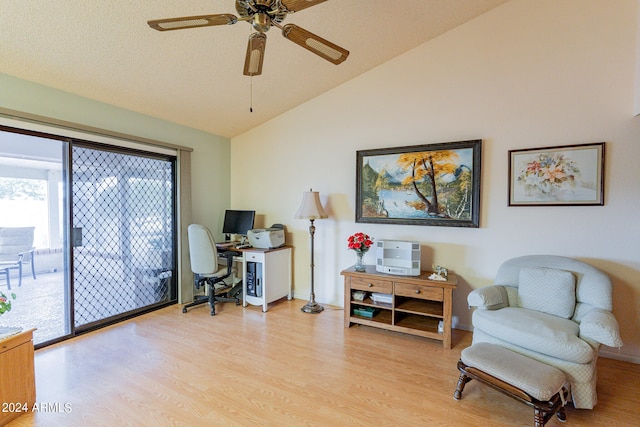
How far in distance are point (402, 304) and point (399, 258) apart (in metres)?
0.49

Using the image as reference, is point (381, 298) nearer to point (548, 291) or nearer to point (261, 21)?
point (548, 291)

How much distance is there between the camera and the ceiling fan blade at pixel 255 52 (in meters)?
1.69

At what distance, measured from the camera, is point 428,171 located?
306 cm

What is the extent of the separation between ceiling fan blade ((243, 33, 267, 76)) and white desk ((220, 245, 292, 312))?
2161 mm

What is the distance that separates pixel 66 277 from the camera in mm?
2789

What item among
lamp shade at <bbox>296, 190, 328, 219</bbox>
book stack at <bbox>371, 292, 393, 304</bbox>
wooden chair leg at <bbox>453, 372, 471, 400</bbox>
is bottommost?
wooden chair leg at <bbox>453, 372, 471, 400</bbox>

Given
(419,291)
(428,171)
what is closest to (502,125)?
(428,171)

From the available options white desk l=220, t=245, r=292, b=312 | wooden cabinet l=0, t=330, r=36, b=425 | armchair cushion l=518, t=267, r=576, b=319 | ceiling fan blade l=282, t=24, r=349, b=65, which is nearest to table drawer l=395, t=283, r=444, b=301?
armchair cushion l=518, t=267, r=576, b=319

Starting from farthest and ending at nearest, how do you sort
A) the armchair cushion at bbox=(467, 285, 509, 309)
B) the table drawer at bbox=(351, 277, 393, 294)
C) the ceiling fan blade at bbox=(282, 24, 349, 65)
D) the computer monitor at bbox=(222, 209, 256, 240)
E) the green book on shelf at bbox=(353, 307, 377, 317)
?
the computer monitor at bbox=(222, 209, 256, 240) → the green book on shelf at bbox=(353, 307, 377, 317) → the table drawer at bbox=(351, 277, 393, 294) → the armchair cushion at bbox=(467, 285, 509, 309) → the ceiling fan blade at bbox=(282, 24, 349, 65)

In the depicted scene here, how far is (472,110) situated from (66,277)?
4.36 metres

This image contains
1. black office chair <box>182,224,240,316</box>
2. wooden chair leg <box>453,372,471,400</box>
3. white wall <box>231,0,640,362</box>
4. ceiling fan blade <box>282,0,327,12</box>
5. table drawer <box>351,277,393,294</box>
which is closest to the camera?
Answer: ceiling fan blade <box>282,0,327,12</box>

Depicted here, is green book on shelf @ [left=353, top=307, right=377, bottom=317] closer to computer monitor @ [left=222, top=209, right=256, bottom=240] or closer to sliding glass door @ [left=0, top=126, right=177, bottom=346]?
computer monitor @ [left=222, top=209, right=256, bottom=240]

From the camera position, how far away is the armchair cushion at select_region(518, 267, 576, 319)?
218cm

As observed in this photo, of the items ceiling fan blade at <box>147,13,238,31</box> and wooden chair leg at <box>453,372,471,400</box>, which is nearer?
ceiling fan blade at <box>147,13,238,31</box>
